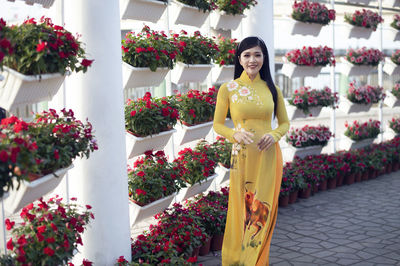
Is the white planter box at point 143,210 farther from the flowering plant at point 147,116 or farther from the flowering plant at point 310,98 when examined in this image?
the flowering plant at point 310,98

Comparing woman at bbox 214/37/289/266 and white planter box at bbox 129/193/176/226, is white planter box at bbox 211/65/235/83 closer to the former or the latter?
white planter box at bbox 129/193/176/226

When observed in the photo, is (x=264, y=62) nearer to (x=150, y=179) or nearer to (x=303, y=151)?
(x=150, y=179)

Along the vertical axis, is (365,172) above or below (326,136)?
below

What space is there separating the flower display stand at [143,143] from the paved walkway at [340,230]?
1.13 m

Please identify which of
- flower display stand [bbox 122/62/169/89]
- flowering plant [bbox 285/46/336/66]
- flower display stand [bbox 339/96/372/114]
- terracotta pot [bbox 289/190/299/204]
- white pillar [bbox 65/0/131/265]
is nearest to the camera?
white pillar [bbox 65/0/131/265]

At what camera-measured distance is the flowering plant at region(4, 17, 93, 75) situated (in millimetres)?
2764

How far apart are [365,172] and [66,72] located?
6198 millimetres

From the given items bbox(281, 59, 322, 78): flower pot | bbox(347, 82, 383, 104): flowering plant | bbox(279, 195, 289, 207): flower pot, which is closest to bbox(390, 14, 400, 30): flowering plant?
bbox(347, 82, 383, 104): flowering plant

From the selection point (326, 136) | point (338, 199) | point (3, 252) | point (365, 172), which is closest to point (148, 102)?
point (3, 252)

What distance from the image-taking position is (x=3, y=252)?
296 centimetres

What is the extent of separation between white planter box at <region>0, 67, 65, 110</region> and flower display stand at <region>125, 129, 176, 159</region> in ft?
4.72

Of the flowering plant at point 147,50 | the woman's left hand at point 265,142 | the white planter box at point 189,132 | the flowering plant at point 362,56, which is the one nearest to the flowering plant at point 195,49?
the flowering plant at point 147,50

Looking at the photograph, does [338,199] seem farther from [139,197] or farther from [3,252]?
[3,252]

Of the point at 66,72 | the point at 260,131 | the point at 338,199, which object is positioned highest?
the point at 66,72
